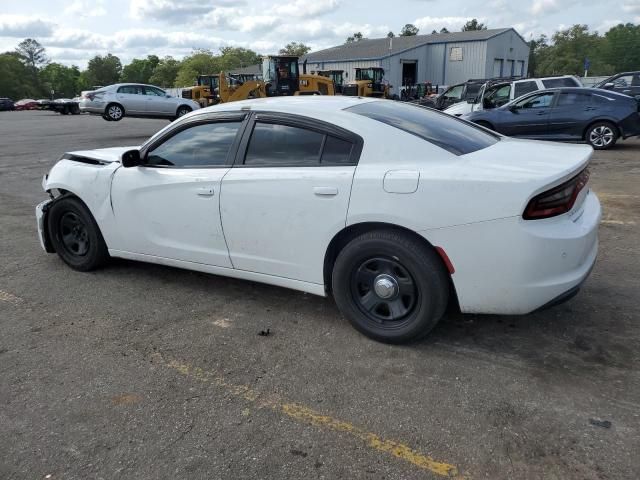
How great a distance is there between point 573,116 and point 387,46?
45158 mm

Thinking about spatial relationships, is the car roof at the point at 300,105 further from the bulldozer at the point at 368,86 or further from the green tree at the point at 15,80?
the green tree at the point at 15,80

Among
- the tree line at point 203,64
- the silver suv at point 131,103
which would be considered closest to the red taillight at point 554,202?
the silver suv at point 131,103

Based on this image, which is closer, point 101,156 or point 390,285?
point 390,285

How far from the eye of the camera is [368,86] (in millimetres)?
28578

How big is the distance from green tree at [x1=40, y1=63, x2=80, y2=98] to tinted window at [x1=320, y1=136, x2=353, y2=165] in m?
118

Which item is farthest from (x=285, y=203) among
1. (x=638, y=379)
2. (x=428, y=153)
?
(x=638, y=379)

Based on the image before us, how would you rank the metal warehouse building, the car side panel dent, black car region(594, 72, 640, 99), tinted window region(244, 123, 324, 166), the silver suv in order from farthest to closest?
the metal warehouse building, the silver suv, black car region(594, 72, 640, 99), the car side panel dent, tinted window region(244, 123, 324, 166)

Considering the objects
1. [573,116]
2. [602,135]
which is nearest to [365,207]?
[573,116]

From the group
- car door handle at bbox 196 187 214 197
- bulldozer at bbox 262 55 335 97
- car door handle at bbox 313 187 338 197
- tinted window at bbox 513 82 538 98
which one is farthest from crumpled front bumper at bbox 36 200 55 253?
bulldozer at bbox 262 55 335 97

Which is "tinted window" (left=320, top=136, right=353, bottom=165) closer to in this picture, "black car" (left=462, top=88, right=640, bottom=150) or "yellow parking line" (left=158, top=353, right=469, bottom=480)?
"yellow parking line" (left=158, top=353, right=469, bottom=480)

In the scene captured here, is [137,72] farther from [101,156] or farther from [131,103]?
[101,156]

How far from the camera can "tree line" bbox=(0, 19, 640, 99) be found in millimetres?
98438

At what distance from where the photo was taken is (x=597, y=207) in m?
3.54

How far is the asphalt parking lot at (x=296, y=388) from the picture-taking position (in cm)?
244
